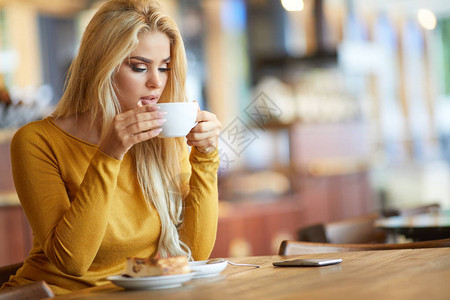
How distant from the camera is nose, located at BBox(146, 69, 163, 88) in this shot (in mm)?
1654

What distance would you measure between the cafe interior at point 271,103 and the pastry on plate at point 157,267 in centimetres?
267

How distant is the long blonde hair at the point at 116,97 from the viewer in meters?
1.65

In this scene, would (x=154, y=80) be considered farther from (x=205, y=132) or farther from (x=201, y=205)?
(x=201, y=205)

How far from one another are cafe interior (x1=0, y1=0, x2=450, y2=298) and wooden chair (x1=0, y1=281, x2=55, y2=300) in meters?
2.69

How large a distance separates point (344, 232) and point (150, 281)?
1.37 metres

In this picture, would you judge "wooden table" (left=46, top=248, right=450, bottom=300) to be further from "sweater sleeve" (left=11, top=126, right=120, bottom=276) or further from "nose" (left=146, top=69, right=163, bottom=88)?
"nose" (left=146, top=69, right=163, bottom=88)

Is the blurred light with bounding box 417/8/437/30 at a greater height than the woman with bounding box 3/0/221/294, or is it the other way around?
the blurred light with bounding box 417/8/437/30

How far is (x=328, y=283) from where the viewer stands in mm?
1110

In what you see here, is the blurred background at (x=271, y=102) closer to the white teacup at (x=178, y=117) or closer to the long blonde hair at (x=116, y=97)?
the long blonde hair at (x=116, y=97)

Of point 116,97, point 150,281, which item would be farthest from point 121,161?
point 150,281

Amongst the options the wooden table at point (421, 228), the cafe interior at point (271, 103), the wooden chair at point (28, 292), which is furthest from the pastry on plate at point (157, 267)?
the cafe interior at point (271, 103)

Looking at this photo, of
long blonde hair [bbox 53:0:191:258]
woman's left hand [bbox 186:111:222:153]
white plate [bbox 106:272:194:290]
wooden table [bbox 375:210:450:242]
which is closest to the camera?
white plate [bbox 106:272:194:290]

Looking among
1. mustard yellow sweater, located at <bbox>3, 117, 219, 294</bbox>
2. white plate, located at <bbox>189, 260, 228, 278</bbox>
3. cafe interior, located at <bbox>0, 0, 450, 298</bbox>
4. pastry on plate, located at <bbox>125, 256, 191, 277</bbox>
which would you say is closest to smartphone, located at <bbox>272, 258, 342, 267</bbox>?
white plate, located at <bbox>189, 260, 228, 278</bbox>

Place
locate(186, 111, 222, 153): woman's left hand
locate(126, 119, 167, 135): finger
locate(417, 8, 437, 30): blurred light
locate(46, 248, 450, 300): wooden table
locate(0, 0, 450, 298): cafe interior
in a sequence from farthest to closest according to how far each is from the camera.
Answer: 1. locate(417, 8, 437, 30): blurred light
2. locate(0, 0, 450, 298): cafe interior
3. locate(186, 111, 222, 153): woman's left hand
4. locate(126, 119, 167, 135): finger
5. locate(46, 248, 450, 300): wooden table
